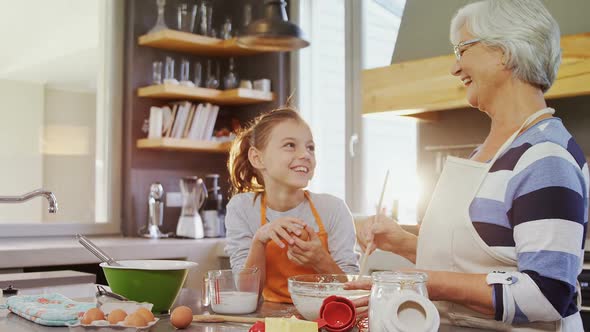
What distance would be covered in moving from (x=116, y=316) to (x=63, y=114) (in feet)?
10.0

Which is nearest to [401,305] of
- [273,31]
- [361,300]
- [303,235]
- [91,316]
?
[361,300]

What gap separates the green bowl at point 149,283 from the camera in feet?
4.77

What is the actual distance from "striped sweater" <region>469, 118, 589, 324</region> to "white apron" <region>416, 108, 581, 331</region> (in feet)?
0.06

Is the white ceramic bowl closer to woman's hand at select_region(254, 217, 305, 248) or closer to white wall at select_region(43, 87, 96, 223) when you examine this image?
woman's hand at select_region(254, 217, 305, 248)

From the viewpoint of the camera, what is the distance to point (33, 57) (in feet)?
13.0

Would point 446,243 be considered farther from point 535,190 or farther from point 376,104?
point 376,104

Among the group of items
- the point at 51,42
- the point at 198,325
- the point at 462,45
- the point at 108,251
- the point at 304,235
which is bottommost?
the point at 108,251

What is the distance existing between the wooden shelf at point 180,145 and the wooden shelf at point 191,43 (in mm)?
578

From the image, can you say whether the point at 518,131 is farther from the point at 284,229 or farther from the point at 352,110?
the point at 352,110

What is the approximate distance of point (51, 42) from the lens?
13.2 feet

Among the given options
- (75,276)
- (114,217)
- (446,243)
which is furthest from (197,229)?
(446,243)

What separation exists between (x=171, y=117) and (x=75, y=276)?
7.51ft

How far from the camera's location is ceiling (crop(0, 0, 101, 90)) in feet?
12.7

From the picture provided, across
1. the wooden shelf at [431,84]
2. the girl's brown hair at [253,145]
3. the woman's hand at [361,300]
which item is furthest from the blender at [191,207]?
the woman's hand at [361,300]
